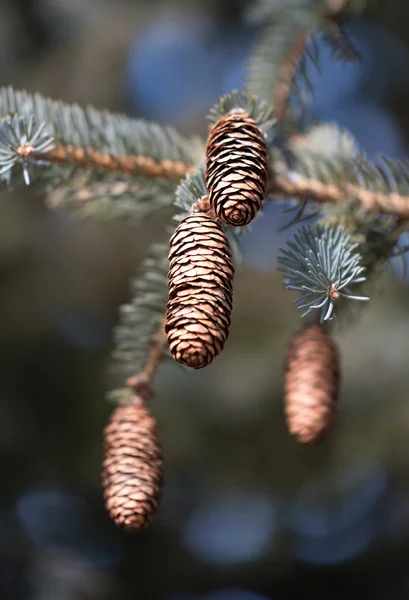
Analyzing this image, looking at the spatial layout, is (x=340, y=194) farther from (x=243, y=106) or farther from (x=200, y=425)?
(x=200, y=425)

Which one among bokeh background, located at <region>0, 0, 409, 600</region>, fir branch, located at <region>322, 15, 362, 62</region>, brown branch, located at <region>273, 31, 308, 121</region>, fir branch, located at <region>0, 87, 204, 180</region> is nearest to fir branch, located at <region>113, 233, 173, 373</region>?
fir branch, located at <region>0, 87, 204, 180</region>

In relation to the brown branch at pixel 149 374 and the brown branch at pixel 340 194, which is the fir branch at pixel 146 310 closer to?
the brown branch at pixel 149 374

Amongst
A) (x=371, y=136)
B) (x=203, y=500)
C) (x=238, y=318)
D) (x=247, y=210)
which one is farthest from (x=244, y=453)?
(x=247, y=210)

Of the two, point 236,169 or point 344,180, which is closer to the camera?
point 236,169

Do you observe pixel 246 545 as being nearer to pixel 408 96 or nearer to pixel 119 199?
pixel 408 96

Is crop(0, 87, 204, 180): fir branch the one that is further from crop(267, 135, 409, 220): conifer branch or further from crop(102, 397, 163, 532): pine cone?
crop(102, 397, 163, 532): pine cone

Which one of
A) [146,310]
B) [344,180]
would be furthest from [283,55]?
[146,310]
